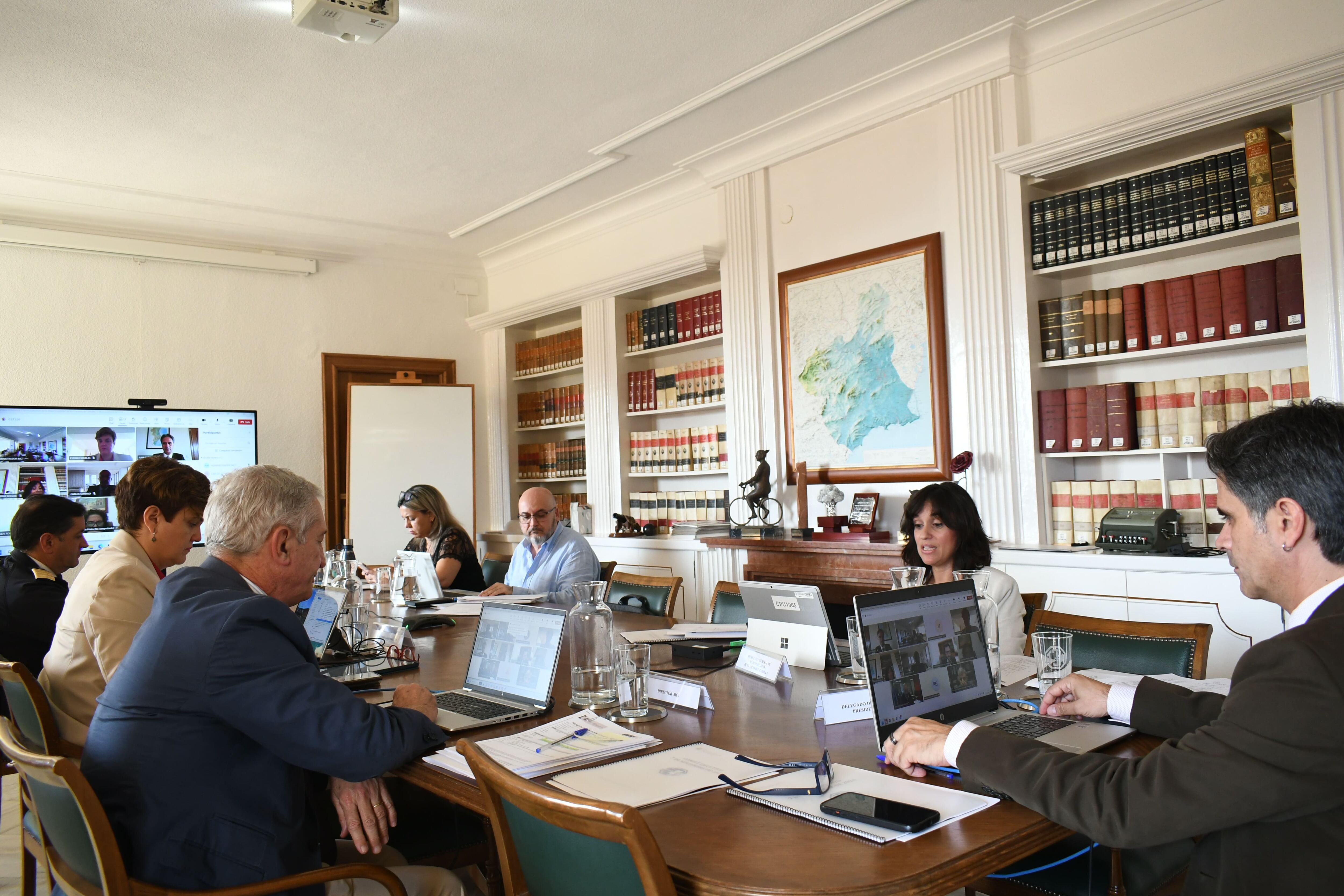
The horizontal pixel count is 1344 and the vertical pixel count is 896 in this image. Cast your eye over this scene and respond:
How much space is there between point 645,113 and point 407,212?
236cm

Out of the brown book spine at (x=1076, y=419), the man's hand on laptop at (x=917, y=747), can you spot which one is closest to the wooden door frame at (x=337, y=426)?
the brown book spine at (x=1076, y=419)

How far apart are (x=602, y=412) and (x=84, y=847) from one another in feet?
16.7

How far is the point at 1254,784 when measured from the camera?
43.2 inches

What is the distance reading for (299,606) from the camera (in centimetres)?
385

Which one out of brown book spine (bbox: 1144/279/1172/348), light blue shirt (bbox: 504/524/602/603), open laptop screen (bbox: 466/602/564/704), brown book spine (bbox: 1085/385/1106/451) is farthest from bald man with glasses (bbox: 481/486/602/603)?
brown book spine (bbox: 1144/279/1172/348)

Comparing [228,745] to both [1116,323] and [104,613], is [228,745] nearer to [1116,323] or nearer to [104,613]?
[104,613]

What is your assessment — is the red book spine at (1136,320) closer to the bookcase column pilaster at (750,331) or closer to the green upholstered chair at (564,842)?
the bookcase column pilaster at (750,331)

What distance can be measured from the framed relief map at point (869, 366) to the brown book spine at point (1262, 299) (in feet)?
4.23

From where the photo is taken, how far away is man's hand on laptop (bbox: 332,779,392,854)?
1715 mm

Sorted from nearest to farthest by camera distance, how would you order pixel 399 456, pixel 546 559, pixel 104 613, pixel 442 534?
1. pixel 104 613
2. pixel 546 559
3. pixel 442 534
4. pixel 399 456

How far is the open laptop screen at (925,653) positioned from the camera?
5.26 feet

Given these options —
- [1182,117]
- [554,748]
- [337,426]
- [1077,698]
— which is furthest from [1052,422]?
[337,426]

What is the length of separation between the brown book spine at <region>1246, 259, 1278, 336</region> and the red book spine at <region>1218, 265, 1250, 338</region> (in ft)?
0.06

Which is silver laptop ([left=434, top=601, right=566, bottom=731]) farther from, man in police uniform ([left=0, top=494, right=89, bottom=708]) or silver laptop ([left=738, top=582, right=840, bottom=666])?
man in police uniform ([left=0, top=494, right=89, bottom=708])
